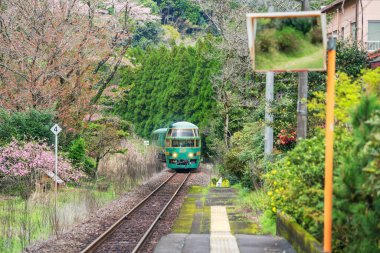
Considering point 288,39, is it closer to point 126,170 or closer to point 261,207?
point 261,207

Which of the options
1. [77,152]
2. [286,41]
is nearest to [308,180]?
[286,41]

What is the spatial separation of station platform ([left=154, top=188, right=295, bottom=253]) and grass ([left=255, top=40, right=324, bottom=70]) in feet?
11.8

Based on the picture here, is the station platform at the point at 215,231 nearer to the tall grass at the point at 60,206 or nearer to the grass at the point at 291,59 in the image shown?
the tall grass at the point at 60,206

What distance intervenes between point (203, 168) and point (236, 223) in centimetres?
3041

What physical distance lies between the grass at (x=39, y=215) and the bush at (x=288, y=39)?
23.3 ft

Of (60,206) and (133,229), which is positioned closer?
(133,229)

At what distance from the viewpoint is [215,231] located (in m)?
14.4

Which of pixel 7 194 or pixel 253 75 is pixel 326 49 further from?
pixel 253 75

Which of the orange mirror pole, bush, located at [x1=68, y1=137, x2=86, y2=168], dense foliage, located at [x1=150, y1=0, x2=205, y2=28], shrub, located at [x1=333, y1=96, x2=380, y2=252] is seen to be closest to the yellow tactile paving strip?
shrub, located at [x1=333, y1=96, x2=380, y2=252]

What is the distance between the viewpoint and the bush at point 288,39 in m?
8.36

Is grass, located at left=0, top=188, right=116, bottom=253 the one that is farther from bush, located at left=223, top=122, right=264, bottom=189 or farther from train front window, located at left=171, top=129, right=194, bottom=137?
train front window, located at left=171, top=129, right=194, bottom=137

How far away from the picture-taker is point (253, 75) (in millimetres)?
31484

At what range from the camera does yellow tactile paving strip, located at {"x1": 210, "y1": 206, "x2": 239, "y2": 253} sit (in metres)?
11.2

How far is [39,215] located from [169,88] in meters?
39.3
